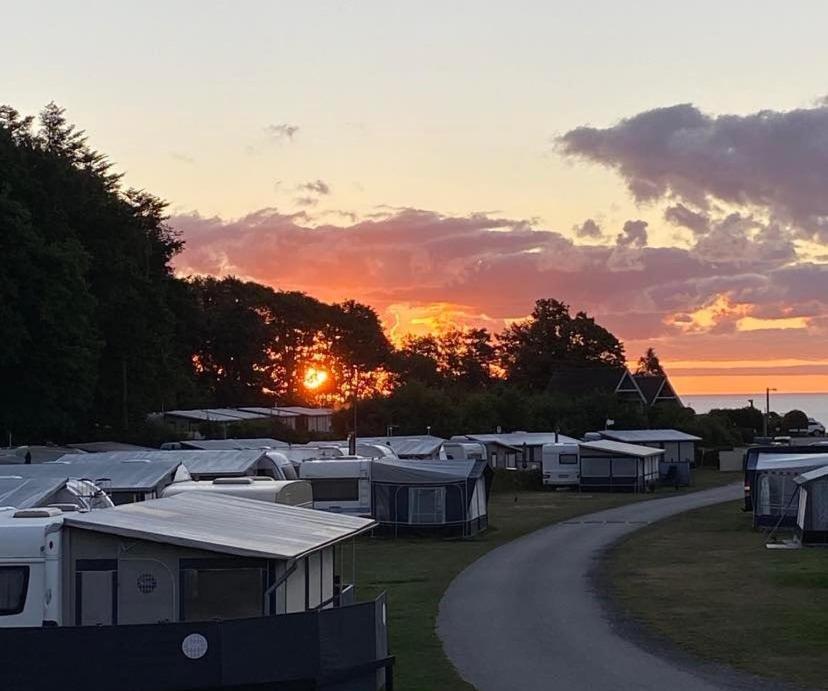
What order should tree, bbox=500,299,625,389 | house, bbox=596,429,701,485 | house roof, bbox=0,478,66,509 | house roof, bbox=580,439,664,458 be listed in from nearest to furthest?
house roof, bbox=0,478,66,509
house roof, bbox=580,439,664,458
house, bbox=596,429,701,485
tree, bbox=500,299,625,389

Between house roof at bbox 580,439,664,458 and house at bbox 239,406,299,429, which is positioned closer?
house roof at bbox 580,439,664,458

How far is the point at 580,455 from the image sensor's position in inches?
2603

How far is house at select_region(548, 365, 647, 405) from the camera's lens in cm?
11456

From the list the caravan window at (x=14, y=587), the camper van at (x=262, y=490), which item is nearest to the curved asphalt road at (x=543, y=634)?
the camper van at (x=262, y=490)

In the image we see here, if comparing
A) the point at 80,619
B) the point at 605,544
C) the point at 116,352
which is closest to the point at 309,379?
the point at 116,352

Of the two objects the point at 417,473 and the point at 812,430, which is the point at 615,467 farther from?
the point at 812,430

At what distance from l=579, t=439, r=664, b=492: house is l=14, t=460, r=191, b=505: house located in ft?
101

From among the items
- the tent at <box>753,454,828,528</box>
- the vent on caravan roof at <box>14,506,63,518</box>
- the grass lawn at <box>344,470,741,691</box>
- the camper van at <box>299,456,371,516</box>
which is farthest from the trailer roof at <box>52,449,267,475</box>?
the vent on caravan roof at <box>14,506,63,518</box>

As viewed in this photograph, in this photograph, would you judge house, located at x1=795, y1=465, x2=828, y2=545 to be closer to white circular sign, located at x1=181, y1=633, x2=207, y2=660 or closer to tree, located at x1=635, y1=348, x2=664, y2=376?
white circular sign, located at x1=181, y1=633, x2=207, y2=660

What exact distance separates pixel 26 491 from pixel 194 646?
1580cm

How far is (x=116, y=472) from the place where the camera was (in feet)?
125

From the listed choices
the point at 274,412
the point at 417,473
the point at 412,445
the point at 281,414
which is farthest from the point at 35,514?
the point at 274,412

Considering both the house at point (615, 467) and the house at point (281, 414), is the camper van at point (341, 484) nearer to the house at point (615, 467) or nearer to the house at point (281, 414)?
the house at point (615, 467)

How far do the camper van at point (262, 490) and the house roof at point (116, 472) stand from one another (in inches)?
246
